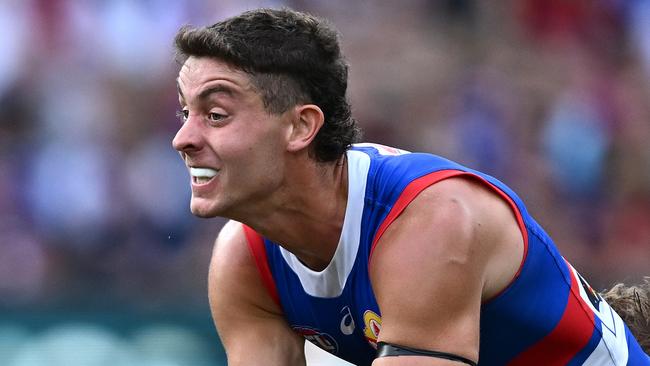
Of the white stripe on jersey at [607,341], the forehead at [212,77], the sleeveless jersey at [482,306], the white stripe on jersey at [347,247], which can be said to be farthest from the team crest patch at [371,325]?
the forehead at [212,77]

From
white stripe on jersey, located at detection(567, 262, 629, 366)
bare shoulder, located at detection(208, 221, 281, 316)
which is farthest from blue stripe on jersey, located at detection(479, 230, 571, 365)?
bare shoulder, located at detection(208, 221, 281, 316)

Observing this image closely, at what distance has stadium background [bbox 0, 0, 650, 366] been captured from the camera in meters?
6.71

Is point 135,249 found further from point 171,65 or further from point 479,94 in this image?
point 479,94

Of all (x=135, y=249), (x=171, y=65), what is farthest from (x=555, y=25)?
(x=135, y=249)

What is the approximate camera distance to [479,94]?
25.0 ft

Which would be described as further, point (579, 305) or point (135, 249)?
point (135, 249)

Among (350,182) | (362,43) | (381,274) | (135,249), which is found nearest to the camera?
(381,274)

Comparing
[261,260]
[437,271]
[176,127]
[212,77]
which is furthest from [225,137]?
[176,127]

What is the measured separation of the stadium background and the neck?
3275 mm

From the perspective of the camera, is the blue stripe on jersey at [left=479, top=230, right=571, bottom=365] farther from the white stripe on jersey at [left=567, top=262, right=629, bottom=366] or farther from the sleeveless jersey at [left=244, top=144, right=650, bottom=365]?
the white stripe on jersey at [left=567, top=262, right=629, bottom=366]

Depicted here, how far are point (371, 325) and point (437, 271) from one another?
48cm

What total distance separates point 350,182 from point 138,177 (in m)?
3.78

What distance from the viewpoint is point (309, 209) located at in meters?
3.44

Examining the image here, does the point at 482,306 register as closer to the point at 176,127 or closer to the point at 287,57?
the point at 287,57
